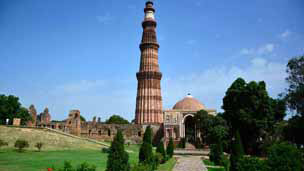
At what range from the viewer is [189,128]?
40.9m

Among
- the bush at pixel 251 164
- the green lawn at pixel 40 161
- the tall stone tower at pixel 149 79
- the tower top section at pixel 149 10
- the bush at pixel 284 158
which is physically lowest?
the green lawn at pixel 40 161

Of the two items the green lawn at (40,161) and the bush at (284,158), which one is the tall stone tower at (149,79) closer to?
the green lawn at (40,161)

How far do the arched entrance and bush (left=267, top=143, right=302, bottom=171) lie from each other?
1243 inches

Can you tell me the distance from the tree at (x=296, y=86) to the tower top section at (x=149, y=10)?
30.5 metres

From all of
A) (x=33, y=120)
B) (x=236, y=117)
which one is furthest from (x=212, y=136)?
(x=33, y=120)

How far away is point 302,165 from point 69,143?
968 inches

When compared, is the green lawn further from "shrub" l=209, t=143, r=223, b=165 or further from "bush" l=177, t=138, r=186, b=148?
"bush" l=177, t=138, r=186, b=148

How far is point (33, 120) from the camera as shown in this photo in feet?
138

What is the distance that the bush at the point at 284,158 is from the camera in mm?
6707

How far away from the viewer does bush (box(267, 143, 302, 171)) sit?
264 inches

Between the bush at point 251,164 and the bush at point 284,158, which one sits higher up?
the bush at point 284,158

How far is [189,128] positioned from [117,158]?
32.1 m

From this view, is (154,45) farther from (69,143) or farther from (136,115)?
(69,143)

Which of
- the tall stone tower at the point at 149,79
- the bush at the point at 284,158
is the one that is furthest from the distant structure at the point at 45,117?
the bush at the point at 284,158
